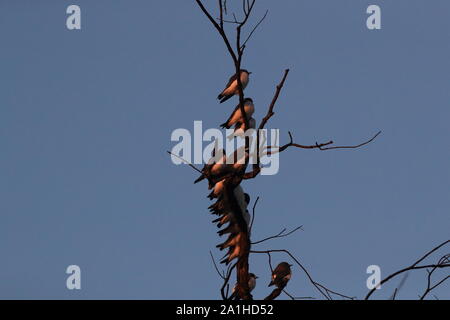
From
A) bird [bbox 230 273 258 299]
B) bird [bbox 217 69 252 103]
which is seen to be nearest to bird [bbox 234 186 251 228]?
bird [bbox 230 273 258 299]

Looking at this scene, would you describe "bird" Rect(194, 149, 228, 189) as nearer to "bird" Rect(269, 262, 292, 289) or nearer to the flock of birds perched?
the flock of birds perched

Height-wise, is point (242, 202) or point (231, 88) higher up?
point (231, 88)

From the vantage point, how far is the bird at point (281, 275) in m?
4.17

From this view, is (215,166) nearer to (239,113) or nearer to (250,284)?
(239,113)

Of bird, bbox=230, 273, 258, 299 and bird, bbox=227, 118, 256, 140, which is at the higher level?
bird, bbox=227, 118, 256, 140

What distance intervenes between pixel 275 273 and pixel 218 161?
583 millimetres

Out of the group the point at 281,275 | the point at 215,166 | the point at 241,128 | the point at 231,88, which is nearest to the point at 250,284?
the point at 281,275

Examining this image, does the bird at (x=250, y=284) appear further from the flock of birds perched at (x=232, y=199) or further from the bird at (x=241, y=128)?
the bird at (x=241, y=128)

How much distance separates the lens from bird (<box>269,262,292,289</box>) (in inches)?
→ 164

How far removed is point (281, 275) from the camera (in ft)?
13.7

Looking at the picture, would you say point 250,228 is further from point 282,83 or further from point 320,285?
point 282,83

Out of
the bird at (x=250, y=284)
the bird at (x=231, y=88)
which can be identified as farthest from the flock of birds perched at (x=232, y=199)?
the bird at (x=231, y=88)

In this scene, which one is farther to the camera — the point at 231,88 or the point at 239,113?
the point at 231,88
